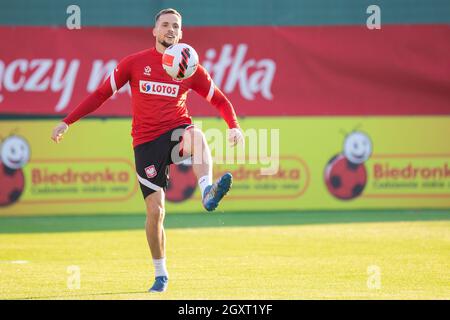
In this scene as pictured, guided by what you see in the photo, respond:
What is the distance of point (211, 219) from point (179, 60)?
803cm

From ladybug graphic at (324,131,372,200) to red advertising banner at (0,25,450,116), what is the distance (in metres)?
0.53

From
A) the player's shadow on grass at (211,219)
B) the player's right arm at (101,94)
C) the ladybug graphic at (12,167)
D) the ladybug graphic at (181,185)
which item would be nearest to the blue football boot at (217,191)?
the player's right arm at (101,94)

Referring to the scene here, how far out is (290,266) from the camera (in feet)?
39.4

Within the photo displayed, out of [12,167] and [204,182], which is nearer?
[204,182]

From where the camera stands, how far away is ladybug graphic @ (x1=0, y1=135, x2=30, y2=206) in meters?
18.1

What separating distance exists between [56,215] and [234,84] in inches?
155

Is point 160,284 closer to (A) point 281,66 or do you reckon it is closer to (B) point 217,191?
(B) point 217,191

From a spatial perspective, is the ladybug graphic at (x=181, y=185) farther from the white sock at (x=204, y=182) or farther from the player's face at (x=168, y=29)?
the white sock at (x=204, y=182)

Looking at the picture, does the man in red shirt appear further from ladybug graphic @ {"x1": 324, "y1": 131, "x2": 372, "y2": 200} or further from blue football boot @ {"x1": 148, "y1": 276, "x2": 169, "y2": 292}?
ladybug graphic @ {"x1": 324, "y1": 131, "x2": 372, "y2": 200}

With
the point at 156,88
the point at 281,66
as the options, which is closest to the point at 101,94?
the point at 156,88

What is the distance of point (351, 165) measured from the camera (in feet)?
61.9

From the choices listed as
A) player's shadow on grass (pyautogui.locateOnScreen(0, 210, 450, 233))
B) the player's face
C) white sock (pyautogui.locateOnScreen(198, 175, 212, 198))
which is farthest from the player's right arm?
player's shadow on grass (pyautogui.locateOnScreen(0, 210, 450, 233))
